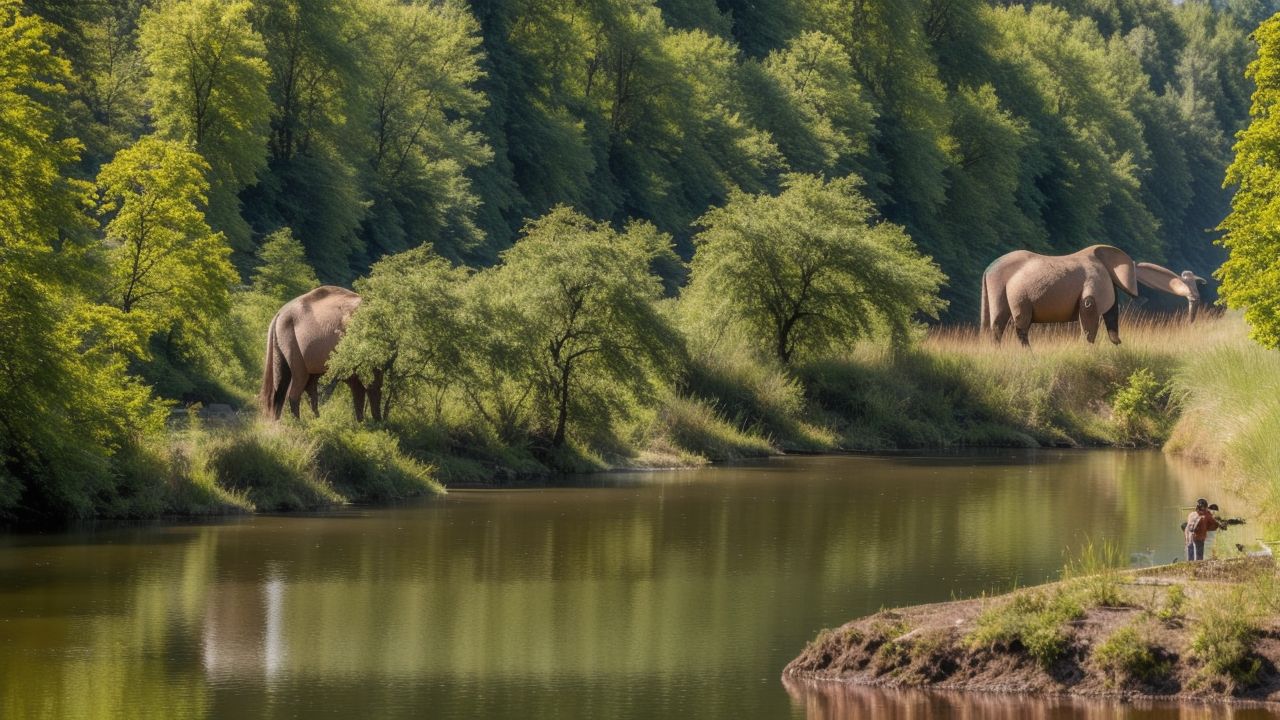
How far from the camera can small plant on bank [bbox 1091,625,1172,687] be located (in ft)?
43.8

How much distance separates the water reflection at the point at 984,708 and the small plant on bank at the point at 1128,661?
24cm

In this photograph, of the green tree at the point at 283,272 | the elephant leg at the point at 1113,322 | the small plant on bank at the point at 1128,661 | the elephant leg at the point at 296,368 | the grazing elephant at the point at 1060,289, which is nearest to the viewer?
the small plant on bank at the point at 1128,661

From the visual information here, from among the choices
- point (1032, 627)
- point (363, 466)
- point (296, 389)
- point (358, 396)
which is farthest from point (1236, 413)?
point (1032, 627)

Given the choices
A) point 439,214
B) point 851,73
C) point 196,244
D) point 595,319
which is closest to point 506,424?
point 595,319

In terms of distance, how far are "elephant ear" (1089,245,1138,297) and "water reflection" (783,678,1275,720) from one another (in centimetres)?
3378

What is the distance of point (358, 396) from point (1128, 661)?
720 inches

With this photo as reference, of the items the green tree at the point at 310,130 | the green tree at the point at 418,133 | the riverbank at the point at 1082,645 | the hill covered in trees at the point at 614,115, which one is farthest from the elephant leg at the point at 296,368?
the green tree at the point at 418,133

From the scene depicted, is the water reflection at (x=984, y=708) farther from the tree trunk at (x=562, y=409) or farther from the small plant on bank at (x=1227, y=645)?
the tree trunk at (x=562, y=409)

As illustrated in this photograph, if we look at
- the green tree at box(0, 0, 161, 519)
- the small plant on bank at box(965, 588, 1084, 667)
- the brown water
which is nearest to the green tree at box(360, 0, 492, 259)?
the brown water

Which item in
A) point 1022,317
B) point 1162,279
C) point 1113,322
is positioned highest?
point 1162,279

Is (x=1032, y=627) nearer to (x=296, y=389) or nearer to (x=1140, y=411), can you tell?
(x=296, y=389)

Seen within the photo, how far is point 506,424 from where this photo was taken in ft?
104

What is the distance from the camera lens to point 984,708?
1315cm

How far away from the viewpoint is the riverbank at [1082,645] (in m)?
13.3
